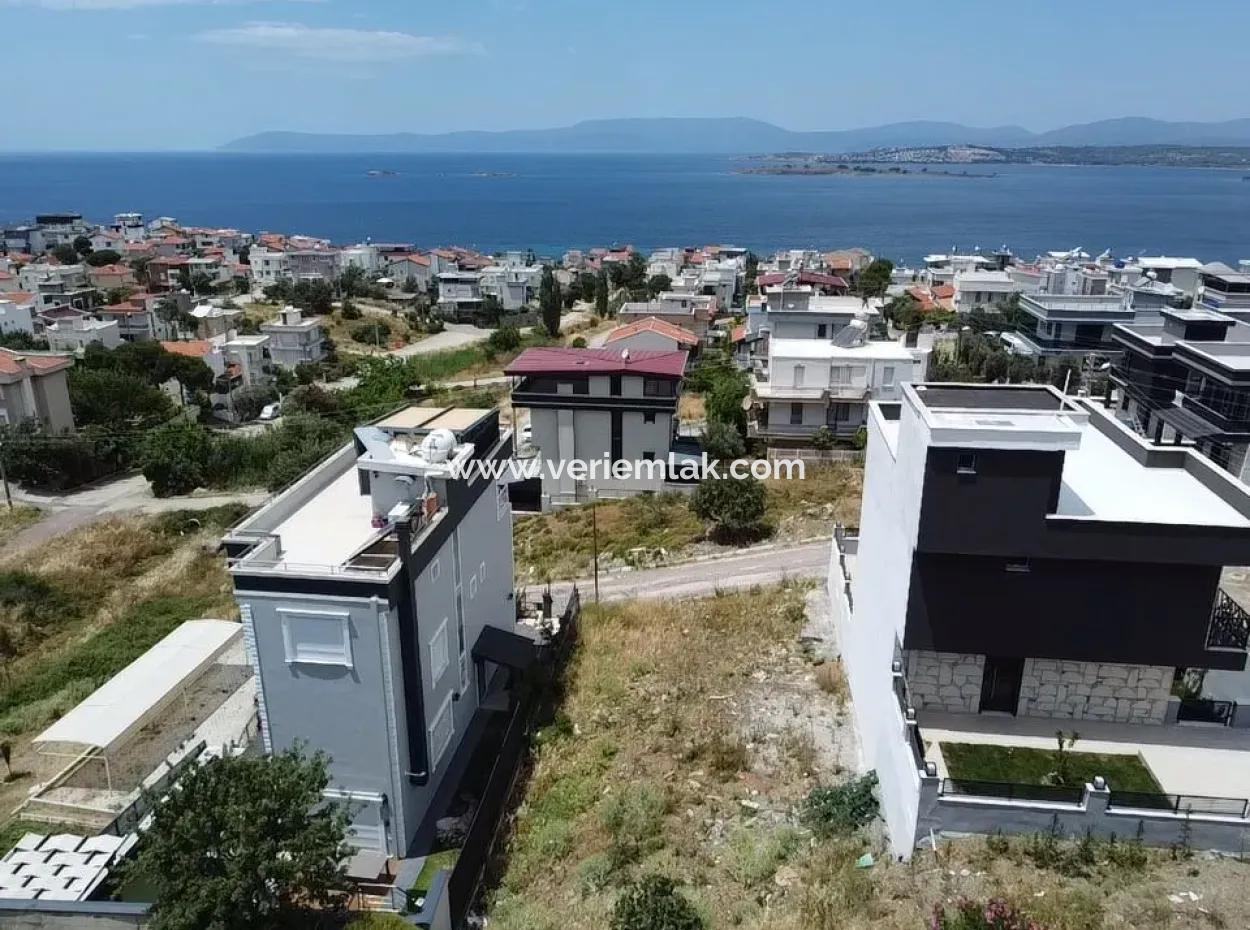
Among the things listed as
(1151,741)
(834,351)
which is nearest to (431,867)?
(1151,741)

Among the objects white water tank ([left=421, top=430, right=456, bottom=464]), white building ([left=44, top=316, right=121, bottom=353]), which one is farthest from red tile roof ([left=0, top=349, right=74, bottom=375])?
white water tank ([left=421, top=430, right=456, bottom=464])

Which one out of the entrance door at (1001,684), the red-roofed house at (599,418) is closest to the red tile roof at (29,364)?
the red-roofed house at (599,418)

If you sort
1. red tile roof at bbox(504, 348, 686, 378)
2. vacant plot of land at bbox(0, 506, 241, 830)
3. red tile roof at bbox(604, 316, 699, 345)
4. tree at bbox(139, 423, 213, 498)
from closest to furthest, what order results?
vacant plot of land at bbox(0, 506, 241, 830) < red tile roof at bbox(504, 348, 686, 378) < tree at bbox(139, 423, 213, 498) < red tile roof at bbox(604, 316, 699, 345)

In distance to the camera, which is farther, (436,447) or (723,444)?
(723,444)

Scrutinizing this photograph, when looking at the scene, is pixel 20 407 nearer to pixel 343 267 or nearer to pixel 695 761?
pixel 695 761

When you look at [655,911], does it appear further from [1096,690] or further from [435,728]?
[1096,690]

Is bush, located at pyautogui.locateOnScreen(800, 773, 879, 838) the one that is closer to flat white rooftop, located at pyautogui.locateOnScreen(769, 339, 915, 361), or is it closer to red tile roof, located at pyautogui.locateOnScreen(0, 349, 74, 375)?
flat white rooftop, located at pyautogui.locateOnScreen(769, 339, 915, 361)

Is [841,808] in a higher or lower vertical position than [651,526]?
higher

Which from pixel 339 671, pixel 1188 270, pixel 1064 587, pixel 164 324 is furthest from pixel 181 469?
pixel 1188 270
